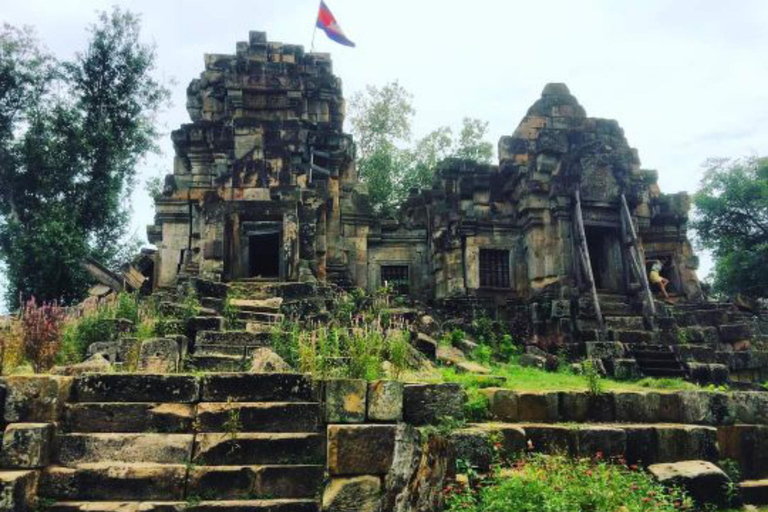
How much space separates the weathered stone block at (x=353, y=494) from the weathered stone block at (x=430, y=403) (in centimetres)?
84

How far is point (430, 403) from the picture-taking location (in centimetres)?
627

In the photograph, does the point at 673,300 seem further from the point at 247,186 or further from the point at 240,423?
the point at 240,423

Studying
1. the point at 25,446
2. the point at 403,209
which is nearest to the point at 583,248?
the point at 403,209

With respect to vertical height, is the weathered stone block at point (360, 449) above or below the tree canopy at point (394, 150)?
below

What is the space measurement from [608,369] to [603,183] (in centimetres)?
Answer: 707

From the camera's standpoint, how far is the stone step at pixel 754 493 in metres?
6.70

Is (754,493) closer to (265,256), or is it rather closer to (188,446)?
(188,446)

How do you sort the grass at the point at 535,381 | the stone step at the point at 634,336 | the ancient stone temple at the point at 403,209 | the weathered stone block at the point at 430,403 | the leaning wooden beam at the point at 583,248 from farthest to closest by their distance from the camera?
the ancient stone temple at the point at 403,209
the leaning wooden beam at the point at 583,248
the stone step at the point at 634,336
the grass at the point at 535,381
the weathered stone block at the point at 430,403

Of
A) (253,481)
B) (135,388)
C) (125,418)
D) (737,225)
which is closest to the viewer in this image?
(253,481)

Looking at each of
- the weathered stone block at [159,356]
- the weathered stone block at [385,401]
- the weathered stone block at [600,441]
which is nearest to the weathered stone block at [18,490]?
the weathered stone block at [159,356]

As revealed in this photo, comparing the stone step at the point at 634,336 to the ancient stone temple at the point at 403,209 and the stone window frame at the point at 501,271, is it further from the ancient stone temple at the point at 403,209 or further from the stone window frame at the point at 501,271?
the stone window frame at the point at 501,271

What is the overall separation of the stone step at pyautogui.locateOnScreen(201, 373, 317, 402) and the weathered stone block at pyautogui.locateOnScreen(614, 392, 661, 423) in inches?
150

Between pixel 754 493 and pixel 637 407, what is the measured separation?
148 centimetres

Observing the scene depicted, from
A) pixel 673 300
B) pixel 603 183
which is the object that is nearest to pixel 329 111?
pixel 603 183
